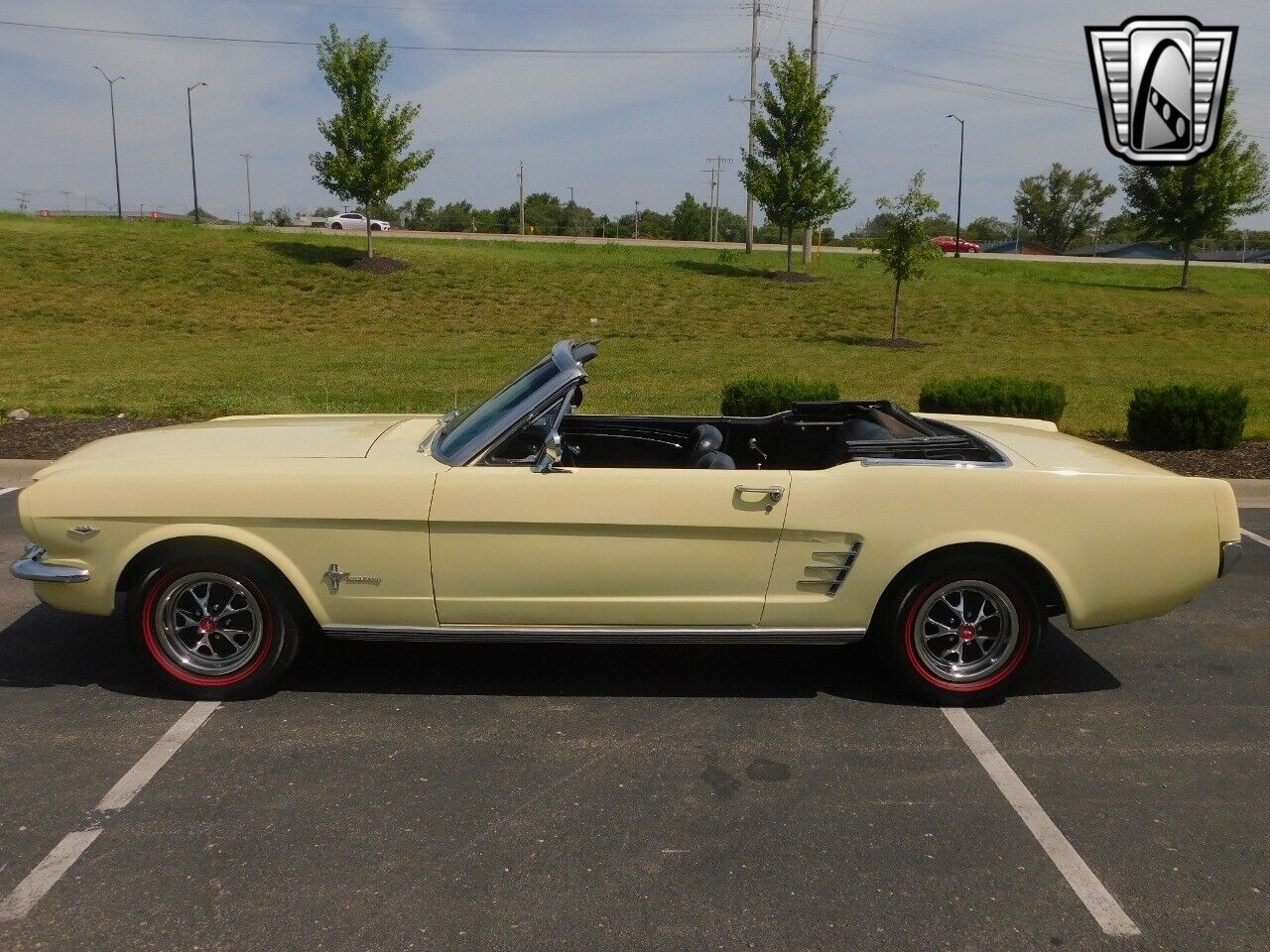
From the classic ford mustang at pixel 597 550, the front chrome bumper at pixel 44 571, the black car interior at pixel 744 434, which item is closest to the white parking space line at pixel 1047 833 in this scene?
the classic ford mustang at pixel 597 550

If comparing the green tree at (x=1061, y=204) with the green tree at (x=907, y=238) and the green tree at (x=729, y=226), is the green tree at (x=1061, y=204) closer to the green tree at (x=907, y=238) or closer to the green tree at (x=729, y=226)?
the green tree at (x=729, y=226)

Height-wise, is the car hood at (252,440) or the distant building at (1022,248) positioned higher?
the distant building at (1022,248)

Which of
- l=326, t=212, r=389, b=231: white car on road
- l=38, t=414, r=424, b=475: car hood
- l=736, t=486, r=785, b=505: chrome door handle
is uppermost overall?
l=326, t=212, r=389, b=231: white car on road

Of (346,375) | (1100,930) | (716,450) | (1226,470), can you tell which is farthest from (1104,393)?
(1100,930)

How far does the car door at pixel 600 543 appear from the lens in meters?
4.41

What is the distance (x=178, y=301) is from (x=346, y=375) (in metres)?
12.0

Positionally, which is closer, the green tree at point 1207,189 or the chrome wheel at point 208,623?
the chrome wheel at point 208,623

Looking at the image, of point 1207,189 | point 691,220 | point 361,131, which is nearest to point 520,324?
point 361,131

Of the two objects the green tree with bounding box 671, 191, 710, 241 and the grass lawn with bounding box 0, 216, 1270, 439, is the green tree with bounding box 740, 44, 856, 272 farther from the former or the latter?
the green tree with bounding box 671, 191, 710, 241

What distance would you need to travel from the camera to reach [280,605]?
449 centimetres

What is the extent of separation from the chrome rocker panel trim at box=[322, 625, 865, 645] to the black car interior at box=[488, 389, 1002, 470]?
91 centimetres

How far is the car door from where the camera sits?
14.5 ft

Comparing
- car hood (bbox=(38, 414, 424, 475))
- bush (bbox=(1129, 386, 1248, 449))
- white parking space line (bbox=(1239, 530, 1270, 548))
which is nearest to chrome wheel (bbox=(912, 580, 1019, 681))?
car hood (bbox=(38, 414, 424, 475))

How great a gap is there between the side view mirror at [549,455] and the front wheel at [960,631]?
150cm
